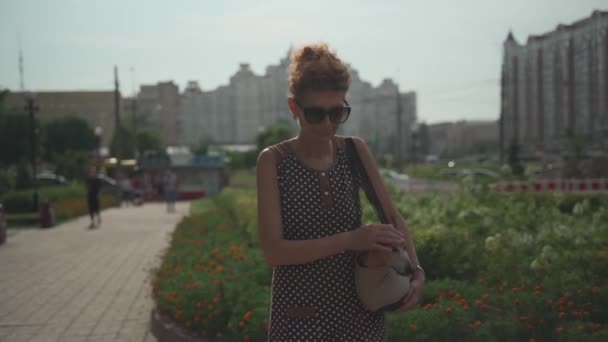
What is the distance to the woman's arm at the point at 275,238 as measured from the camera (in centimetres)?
211

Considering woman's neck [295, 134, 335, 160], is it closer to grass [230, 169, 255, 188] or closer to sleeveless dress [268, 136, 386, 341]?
sleeveless dress [268, 136, 386, 341]

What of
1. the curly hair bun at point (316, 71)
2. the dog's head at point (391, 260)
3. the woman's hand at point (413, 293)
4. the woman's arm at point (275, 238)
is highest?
the curly hair bun at point (316, 71)

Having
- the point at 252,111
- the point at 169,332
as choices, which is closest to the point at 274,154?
the point at 169,332

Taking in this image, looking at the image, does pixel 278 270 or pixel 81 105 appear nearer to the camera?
pixel 278 270

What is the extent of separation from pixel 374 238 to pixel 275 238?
29cm

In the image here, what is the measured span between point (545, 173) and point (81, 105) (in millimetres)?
82962

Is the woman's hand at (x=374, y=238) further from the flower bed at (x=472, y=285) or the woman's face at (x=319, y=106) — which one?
the flower bed at (x=472, y=285)

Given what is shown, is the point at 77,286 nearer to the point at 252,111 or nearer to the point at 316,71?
the point at 316,71

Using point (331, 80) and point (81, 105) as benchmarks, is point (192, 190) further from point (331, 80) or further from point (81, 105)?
point (81, 105)

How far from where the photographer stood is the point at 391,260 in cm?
212

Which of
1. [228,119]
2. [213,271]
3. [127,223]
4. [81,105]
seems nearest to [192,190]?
[127,223]

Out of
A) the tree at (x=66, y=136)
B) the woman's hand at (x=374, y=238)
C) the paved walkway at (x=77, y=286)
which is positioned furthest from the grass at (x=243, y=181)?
the woman's hand at (x=374, y=238)

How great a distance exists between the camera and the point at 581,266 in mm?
→ 6238

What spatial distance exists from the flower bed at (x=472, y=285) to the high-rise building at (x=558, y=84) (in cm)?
883
